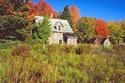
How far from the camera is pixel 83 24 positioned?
73250mm

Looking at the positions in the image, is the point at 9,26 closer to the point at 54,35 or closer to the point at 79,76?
the point at 54,35

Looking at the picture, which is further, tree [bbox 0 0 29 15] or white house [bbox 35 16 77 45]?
white house [bbox 35 16 77 45]

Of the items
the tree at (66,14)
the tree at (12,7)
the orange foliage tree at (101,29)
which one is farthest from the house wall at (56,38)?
the orange foliage tree at (101,29)

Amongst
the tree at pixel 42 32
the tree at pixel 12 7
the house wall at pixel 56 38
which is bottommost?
the house wall at pixel 56 38

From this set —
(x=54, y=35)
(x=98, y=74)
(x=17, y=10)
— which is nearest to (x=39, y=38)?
(x=17, y=10)

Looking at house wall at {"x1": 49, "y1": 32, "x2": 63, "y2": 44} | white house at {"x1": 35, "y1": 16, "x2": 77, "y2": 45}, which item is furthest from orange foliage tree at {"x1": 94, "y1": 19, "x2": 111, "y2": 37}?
house wall at {"x1": 49, "y1": 32, "x2": 63, "y2": 44}

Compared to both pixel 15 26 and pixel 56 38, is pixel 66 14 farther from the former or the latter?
pixel 15 26

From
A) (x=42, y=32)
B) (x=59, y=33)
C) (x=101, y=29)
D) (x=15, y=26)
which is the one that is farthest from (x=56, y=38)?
(x=101, y=29)

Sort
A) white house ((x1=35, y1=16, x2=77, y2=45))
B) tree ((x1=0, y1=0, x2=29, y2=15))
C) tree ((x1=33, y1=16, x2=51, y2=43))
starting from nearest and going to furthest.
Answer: tree ((x1=0, y1=0, x2=29, y2=15))
tree ((x1=33, y1=16, x2=51, y2=43))
white house ((x1=35, y1=16, x2=77, y2=45))

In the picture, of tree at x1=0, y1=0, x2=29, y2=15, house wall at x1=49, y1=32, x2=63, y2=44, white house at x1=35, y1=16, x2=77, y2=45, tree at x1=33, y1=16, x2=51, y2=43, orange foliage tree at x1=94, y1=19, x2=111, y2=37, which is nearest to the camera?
tree at x1=0, y1=0, x2=29, y2=15

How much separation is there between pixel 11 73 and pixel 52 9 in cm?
7976

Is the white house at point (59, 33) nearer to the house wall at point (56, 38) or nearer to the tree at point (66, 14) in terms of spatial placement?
the house wall at point (56, 38)

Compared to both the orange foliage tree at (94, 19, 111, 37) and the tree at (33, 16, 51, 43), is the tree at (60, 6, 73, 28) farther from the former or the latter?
the tree at (33, 16, 51, 43)

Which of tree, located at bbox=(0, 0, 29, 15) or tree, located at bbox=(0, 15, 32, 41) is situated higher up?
tree, located at bbox=(0, 0, 29, 15)
